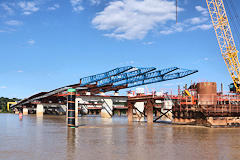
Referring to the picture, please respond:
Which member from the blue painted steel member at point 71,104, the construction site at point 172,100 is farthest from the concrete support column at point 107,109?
the blue painted steel member at point 71,104

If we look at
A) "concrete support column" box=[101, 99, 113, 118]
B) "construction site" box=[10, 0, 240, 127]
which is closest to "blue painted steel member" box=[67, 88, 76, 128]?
"construction site" box=[10, 0, 240, 127]

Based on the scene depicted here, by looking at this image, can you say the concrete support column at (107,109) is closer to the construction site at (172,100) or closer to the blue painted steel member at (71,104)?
→ the construction site at (172,100)

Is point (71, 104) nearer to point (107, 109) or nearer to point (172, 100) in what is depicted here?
point (172, 100)

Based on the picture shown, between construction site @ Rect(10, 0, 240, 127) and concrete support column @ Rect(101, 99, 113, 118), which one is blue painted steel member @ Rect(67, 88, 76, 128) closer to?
construction site @ Rect(10, 0, 240, 127)

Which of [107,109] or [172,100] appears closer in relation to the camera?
[172,100]

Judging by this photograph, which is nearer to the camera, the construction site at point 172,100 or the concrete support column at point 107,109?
the construction site at point 172,100

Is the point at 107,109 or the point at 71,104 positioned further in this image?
the point at 107,109

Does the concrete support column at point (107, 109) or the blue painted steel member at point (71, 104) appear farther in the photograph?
the concrete support column at point (107, 109)

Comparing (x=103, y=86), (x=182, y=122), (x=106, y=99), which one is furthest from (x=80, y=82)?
(x=182, y=122)

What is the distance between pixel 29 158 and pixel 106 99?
6785 centimetres

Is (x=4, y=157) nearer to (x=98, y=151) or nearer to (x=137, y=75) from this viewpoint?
(x=98, y=151)

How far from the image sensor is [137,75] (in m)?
88.1

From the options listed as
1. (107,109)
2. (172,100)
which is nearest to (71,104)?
(172,100)

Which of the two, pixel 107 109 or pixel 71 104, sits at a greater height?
pixel 71 104
